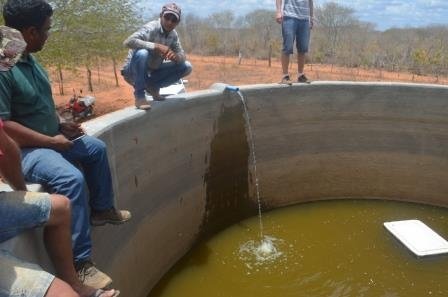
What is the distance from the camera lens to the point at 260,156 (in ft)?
21.7

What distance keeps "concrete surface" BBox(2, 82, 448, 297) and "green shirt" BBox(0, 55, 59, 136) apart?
116 cm

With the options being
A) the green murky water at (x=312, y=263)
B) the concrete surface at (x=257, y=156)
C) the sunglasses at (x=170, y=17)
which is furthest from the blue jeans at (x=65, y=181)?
the green murky water at (x=312, y=263)

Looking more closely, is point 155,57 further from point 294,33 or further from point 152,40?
point 294,33

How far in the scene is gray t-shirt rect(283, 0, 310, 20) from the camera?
6059mm

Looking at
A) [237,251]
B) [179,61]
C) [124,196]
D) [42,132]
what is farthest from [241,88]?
[42,132]

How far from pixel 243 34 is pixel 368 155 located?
26.5 metres

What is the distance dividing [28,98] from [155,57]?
2.33 meters

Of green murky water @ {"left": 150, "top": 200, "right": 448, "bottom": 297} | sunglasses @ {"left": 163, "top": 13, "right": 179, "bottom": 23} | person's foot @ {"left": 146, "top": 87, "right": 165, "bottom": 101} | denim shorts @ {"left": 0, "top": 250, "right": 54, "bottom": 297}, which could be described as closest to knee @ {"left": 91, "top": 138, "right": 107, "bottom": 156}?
denim shorts @ {"left": 0, "top": 250, "right": 54, "bottom": 297}

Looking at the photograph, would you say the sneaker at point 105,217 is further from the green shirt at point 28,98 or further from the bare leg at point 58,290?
the bare leg at point 58,290

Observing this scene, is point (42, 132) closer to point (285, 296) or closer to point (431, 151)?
point (285, 296)

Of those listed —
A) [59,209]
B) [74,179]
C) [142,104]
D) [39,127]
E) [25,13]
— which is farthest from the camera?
[142,104]

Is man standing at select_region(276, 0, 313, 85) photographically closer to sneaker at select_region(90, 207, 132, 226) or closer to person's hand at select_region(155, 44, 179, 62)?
person's hand at select_region(155, 44, 179, 62)

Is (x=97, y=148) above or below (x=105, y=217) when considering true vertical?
above

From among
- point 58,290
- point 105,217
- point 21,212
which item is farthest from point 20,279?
point 105,217
